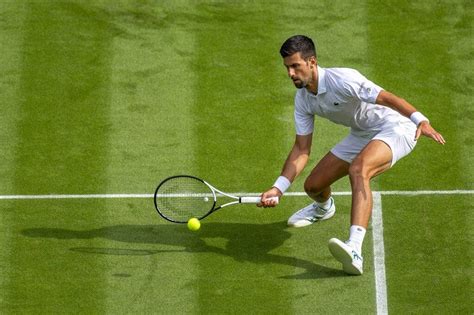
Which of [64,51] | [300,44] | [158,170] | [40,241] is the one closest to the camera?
[300,44]

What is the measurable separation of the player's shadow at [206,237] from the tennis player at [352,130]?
62cm

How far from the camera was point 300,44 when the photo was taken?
14.1 meters

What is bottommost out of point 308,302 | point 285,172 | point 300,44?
point 308,302

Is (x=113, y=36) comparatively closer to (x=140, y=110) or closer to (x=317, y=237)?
(x=140, y=110)

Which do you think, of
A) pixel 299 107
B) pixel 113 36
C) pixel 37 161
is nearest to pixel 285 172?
pixel 299 107

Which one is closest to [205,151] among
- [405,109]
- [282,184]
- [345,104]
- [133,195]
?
[133,195]

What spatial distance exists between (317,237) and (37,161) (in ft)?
11.5

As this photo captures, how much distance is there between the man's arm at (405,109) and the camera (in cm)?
1362

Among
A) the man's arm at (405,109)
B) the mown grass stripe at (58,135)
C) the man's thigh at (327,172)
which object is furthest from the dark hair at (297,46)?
the mown grass stripe at (58,135)

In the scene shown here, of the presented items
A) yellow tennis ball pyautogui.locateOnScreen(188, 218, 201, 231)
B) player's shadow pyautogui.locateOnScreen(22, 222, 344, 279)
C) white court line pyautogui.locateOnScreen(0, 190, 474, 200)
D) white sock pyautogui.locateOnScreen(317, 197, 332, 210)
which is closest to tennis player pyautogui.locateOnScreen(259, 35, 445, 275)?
white sock pyautogui.locateOnScreen(317, 197, 332, 210)

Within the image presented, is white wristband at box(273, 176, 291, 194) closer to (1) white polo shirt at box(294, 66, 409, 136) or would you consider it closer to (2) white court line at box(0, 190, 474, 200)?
(1) white polo shirt at box(294, 66, 409, 136)

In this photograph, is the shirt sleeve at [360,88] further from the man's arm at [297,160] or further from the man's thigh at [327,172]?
the man's thigh at [327,172]

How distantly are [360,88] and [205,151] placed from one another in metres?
2.86

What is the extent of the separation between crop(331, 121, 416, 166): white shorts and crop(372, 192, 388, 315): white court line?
884 millimetres
